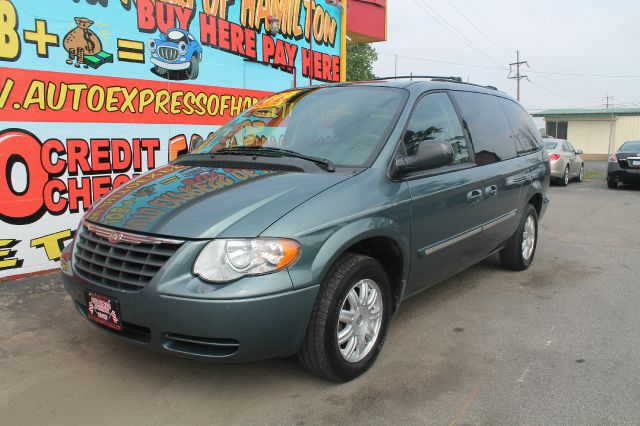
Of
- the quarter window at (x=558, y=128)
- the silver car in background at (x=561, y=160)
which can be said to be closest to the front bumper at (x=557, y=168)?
the silver car in background at (x=561, y=160)

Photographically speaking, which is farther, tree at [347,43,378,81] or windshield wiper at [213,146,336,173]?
tree at [347,43,378,81]

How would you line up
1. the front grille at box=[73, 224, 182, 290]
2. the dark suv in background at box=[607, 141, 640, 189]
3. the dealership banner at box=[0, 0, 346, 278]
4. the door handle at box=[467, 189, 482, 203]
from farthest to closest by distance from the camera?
the dark suv in background at box=[607, 141, 640, 189] < the dealership banner at box=[0, 0, 346, 278] < the door handle at box=[467, 189, 482, 203] < the front grille at box=[73, 224, 182, 290]

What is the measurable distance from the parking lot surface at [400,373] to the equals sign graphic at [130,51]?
2733 mm

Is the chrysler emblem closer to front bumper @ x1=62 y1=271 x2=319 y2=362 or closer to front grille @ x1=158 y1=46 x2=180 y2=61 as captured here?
front bumper @ x1=62 y1=271 x2=319 y2=362

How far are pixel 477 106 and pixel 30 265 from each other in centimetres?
452

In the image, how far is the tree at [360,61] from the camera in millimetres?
52162

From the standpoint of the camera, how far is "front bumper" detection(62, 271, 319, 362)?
2.62 m

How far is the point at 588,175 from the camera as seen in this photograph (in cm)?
2109

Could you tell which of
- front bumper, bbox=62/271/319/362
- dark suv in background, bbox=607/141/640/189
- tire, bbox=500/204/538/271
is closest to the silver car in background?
dark suv in background, bbox=607/141/640/189

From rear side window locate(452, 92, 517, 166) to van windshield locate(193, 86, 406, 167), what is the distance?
92cm

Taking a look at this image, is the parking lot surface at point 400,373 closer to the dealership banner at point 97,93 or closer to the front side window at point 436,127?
the dealership banner at point 97,93

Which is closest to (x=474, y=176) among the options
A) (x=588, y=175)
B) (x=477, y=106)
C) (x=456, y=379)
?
(x=477, y=106)

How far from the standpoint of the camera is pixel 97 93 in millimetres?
5891

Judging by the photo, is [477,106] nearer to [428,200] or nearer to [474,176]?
[474,176]
